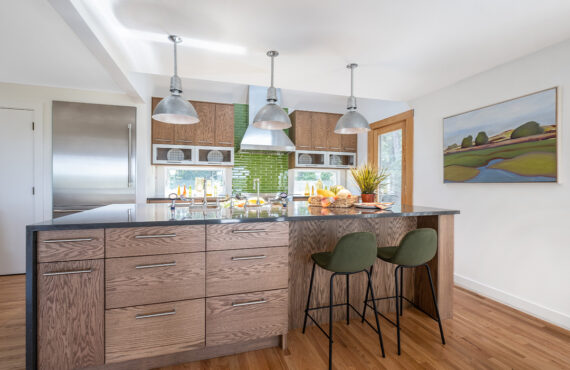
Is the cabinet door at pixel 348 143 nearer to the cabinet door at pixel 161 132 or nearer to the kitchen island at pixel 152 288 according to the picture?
the cabinet door at pixel 161 132

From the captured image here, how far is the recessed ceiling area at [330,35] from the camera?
185 centimetres

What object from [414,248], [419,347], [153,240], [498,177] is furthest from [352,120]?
[153,240]

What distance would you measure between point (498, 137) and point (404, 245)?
1.84 m

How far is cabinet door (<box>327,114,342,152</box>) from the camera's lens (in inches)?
198

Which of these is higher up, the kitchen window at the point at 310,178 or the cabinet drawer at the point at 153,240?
the kitchen window at the point at 310,178

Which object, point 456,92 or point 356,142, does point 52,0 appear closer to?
point 456,92

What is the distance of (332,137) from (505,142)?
279 centimetres

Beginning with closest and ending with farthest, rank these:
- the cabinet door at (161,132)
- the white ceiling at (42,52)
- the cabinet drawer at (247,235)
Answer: the cabinet drawer at (247,235) → the white ceiling at (42,52) → the cabinet door at (161,132)

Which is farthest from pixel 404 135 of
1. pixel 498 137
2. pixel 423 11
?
pixel 423 11

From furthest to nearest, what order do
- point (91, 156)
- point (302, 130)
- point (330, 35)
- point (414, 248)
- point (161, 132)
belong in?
point (302, 130)
point (161, 132)
point (91, 156)
point (330, 35)
point (414, 248)

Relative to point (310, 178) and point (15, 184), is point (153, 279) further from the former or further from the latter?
point (310, 178)

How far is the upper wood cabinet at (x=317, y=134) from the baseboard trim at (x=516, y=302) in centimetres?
286

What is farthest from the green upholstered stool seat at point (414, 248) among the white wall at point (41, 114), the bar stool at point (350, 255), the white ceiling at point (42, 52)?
the white wall at point (41, 114)

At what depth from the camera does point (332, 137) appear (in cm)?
505
